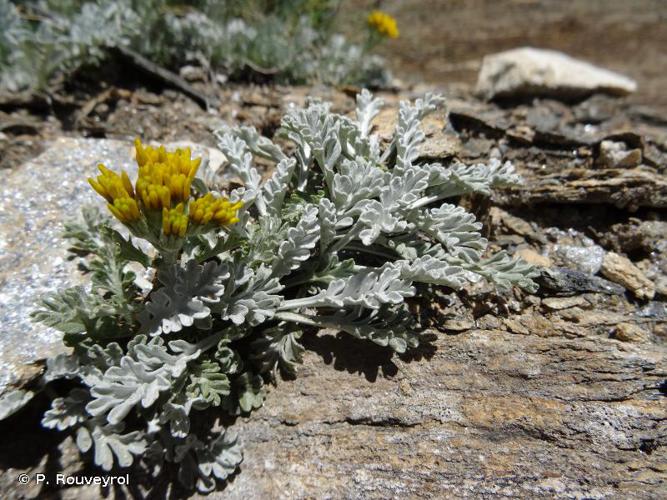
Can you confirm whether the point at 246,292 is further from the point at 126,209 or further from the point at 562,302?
the point at 562,302

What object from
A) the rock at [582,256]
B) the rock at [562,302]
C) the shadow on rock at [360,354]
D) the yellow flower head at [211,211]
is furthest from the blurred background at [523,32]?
the yellow flower head at [211,211]

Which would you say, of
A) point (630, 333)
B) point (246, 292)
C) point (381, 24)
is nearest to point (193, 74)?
point (381, 24)

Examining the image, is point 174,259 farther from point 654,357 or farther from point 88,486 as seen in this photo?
point 654,357

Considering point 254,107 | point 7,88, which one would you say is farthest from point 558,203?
point 7,88

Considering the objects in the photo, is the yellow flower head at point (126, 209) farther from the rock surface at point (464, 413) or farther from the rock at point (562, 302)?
the rock at point (562, 302)

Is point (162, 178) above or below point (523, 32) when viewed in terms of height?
below
